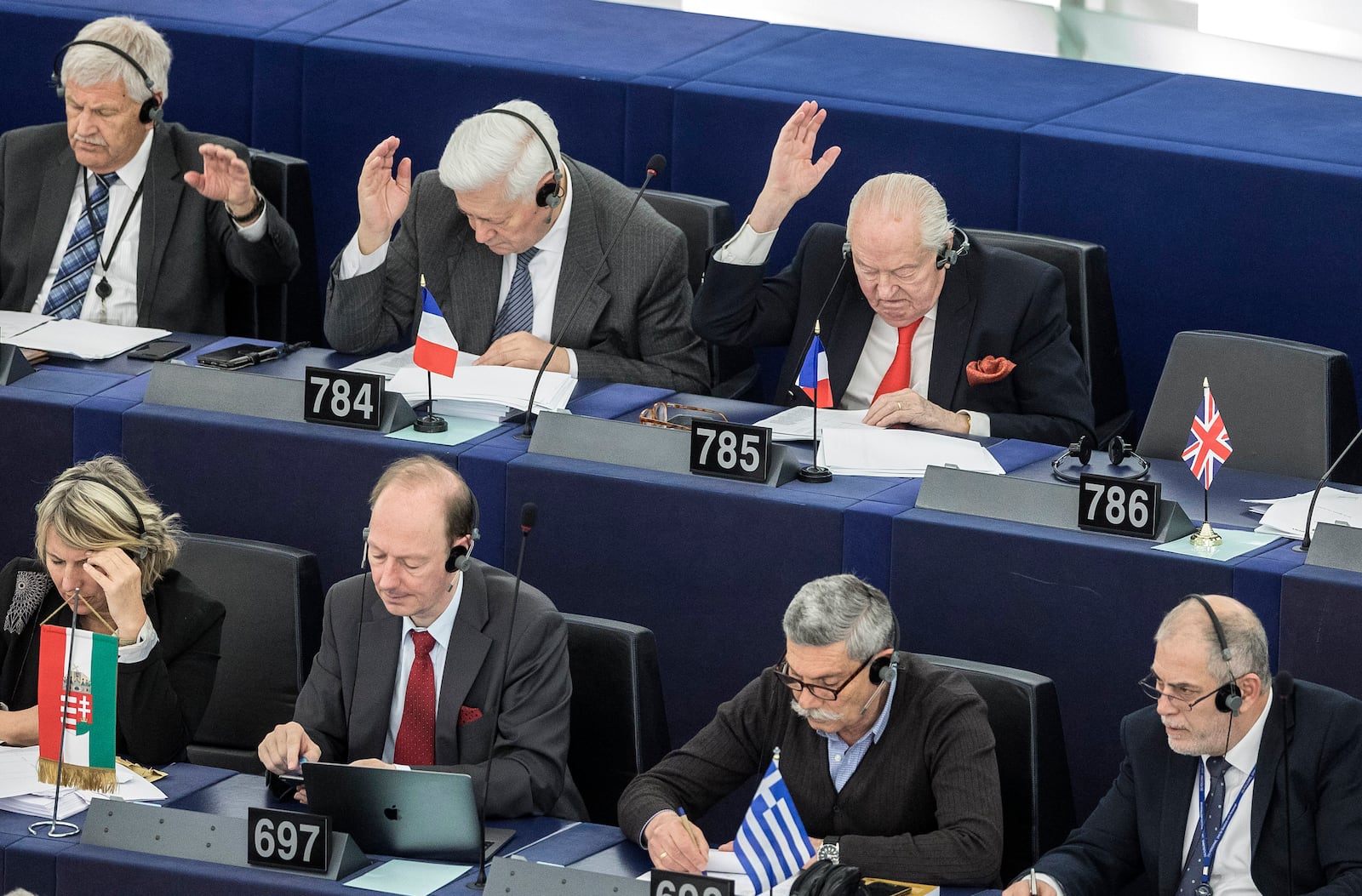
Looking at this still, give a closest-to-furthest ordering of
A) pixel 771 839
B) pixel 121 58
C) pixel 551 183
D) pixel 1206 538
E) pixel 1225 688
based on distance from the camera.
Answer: pixel 771 839 < pixel 1225 688 < pixel 1206 538 < pixel 551 183 < pixel 121 58

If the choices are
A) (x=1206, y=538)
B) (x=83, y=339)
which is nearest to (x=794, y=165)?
(x=1206, y=538)

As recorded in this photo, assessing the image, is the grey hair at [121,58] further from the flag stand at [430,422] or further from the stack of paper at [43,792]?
the stack of paper at [43,792]

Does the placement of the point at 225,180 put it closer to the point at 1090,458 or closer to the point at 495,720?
the point at 495,720

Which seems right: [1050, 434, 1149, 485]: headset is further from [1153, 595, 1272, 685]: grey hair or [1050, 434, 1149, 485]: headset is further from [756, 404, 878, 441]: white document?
[1153, 595, 1272, 685]: grey hair

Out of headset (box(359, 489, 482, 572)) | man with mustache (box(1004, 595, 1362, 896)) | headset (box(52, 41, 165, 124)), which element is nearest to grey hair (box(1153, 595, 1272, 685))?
man with mustache (box(1004, 595, 1362, 896))

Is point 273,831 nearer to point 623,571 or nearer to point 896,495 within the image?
point 623,571

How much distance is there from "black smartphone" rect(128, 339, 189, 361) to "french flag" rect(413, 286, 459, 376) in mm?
672

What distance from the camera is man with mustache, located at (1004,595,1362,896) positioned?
321cm

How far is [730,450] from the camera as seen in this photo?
3895 mm

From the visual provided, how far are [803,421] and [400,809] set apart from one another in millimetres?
1250

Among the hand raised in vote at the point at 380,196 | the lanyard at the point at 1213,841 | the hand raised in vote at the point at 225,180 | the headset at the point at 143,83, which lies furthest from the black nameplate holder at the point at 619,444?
the headset at the point at 143,83

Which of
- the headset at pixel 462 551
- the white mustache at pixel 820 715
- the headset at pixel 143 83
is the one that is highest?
the headset at pixel 143 83

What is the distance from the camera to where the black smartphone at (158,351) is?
14.9 ft

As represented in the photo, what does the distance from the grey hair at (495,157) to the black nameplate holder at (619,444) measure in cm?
62
